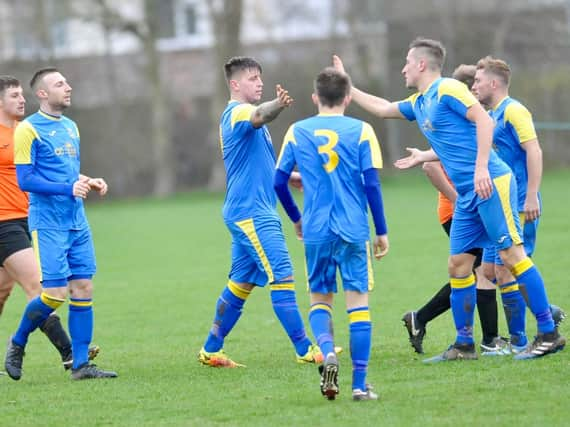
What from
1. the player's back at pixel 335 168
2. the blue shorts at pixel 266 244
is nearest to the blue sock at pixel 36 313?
the blue shorts at pixel 266 244

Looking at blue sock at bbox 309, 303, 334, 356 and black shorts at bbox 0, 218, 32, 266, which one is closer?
blue sock at bbox 309, 303, 334, 356

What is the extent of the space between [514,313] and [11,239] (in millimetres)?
3994

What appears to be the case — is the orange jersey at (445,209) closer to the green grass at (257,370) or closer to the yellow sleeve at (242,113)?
the green grass at (257,370)

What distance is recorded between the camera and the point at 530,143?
7.58 meters

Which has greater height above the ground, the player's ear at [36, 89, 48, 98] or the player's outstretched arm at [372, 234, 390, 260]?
the player's ear at [36, 89, 48, 98]

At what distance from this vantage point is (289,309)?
788 centimetres

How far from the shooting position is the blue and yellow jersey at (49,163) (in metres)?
7.65

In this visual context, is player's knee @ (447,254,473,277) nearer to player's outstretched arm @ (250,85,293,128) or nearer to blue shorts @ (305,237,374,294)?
blue shorts @ (305,237,374,294)

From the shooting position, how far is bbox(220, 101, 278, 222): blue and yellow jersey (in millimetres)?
7824

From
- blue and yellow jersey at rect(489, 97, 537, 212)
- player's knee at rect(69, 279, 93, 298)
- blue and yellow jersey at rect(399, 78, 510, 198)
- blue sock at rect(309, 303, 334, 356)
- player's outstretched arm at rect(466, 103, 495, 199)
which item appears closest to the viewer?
blue sock at rect(309, 303, 334, 356)

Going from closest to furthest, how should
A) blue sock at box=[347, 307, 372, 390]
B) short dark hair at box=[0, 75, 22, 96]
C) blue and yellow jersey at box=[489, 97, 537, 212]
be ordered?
blue sock at box=[347, 307, 372, 390] < blue and yellow jersey at box=[489, 97, 537, 212] < short dark hair at box=[0, 75, 22, 96]

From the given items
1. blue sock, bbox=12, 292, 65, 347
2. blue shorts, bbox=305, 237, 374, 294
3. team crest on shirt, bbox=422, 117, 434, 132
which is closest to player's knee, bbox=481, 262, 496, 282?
team crest on shirt, bbox=422, 117, 434, 132

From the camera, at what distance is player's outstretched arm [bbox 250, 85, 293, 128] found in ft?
23.0

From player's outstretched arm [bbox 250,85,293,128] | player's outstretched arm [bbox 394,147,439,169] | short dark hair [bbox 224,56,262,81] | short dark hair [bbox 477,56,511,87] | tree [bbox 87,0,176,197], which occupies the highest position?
short dark hair [bbox 224,56,262,81]
